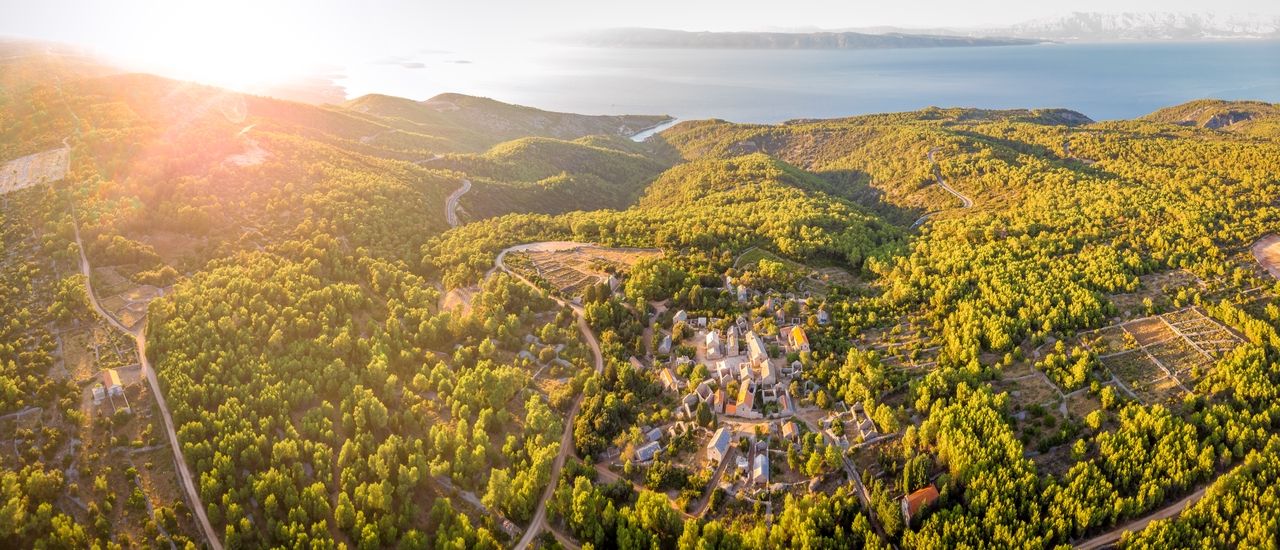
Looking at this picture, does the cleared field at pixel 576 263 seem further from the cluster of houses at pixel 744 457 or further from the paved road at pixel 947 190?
the paved road at pixel 947 190

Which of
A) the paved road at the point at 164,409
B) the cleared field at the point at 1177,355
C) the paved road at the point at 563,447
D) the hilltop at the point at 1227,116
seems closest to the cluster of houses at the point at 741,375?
the paved road at the point at 563,447

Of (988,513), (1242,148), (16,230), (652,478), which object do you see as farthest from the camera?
(1242,148)

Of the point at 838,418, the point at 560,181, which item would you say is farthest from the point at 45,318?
the point at 560,181

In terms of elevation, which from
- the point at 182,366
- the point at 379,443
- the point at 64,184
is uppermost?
the point at 64,184

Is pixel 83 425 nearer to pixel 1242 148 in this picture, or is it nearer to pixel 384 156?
pixel 384 156

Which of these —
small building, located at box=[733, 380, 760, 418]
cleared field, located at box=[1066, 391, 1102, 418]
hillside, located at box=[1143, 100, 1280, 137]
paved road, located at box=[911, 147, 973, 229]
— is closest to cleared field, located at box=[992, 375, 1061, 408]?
cleared field, located at box=[1066, 391, 1102, 418]

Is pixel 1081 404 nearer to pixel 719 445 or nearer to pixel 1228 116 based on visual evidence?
pixel 719 445
